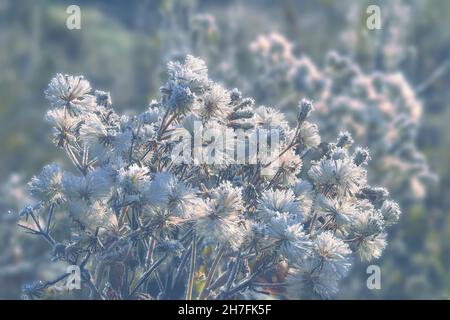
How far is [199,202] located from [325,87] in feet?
16.6

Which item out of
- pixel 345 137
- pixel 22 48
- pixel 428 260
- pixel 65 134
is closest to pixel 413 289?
pixel 428 260

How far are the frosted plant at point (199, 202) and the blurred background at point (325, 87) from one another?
580 millimetres

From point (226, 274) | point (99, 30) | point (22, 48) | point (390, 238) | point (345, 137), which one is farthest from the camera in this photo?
point (99, 30)

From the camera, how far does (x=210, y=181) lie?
361 cm

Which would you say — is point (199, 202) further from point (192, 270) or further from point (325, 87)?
point (325, 87)

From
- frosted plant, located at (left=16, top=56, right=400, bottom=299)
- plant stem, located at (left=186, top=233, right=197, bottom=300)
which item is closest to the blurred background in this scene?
frosted plant, located at (left=16, top=56, right=400, bottom=299)

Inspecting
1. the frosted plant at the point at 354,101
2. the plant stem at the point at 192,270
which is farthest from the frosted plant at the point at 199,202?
the frosted plant at the point at 354,101

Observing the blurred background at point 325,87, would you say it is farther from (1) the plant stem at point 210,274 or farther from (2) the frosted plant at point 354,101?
(1) the plant stem at point 210,274

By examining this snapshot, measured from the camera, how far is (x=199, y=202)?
10.5 feet

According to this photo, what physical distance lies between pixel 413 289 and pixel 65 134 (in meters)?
6.16

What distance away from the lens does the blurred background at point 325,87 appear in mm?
8312

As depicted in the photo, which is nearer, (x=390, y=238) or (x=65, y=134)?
(x=65, y=134)
